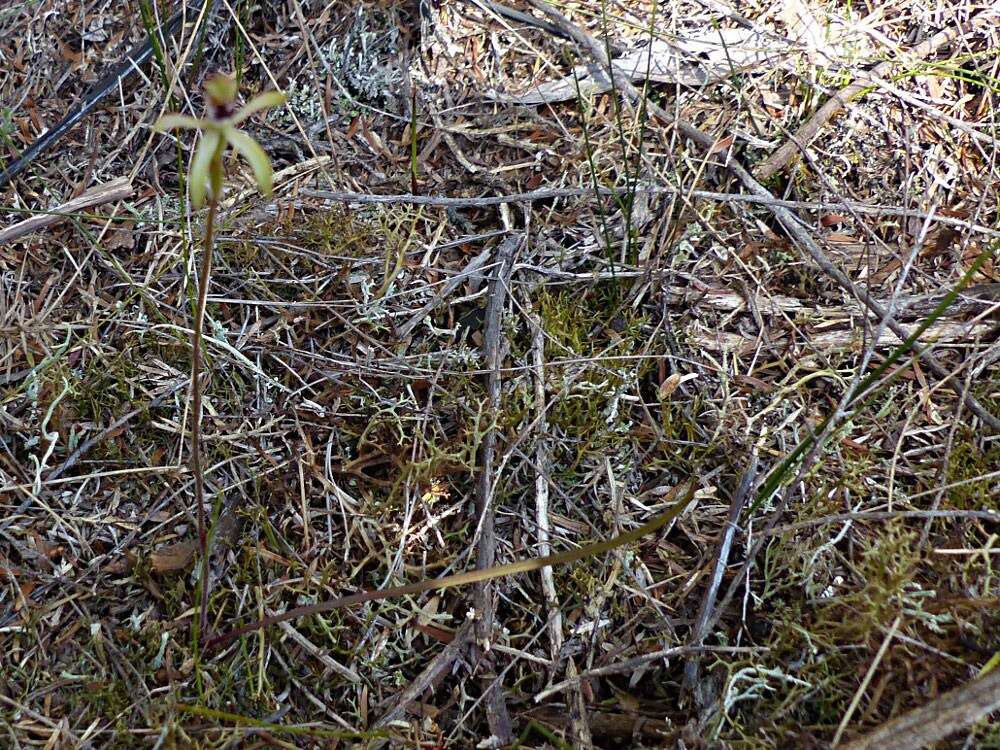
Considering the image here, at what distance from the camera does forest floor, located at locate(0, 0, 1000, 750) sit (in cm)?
134

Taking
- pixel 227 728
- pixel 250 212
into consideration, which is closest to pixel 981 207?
pixel 250 212

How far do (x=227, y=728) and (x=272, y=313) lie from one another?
0.85 meters

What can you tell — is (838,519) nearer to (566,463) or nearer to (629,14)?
(566,463)

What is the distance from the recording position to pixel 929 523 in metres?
1.30

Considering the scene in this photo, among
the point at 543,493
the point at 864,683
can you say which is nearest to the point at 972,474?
the point at 864,683

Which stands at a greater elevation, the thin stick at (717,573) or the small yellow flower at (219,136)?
the small yellow flower at (219,136)

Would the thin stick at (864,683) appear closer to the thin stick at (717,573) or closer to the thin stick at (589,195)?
the thin stick at (717,573)

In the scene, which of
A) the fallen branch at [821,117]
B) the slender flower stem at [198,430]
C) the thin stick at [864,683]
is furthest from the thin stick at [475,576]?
the fallen branch at [821,117]

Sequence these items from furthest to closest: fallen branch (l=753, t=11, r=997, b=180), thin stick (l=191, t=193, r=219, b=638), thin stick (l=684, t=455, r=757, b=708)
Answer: fallen branch (l=753, t=11, r=997, b=180) < thin stick (l=684, t=455, r=757, b=708) < thin stick (l=191, t=193, r=219, b=638)

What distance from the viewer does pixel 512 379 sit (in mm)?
1612

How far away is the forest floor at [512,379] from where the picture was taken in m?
1.34

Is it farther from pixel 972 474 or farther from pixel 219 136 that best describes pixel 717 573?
pixel 219 136

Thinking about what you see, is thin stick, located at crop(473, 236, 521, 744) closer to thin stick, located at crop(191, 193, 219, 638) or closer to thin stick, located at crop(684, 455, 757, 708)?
thin stick, located at crop(684, 455, 757, 708)

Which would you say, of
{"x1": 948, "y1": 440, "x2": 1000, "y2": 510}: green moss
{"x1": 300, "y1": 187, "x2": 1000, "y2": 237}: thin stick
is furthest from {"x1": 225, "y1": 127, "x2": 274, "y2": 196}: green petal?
{"x1": 948, "y1": 440, "x2": 1000, "y2": 510}: green moss
